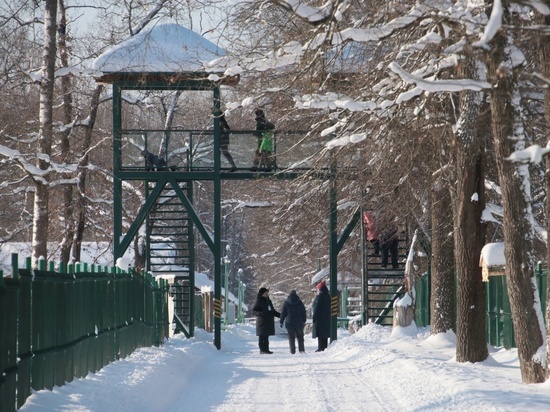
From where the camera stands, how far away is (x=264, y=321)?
89.1 feet

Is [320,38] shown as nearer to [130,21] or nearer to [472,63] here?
[472,63]

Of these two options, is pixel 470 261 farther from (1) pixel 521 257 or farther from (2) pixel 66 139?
(2) pixel 66 139

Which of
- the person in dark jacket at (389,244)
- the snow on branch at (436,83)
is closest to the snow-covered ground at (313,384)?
the snow on branch at (436,83)

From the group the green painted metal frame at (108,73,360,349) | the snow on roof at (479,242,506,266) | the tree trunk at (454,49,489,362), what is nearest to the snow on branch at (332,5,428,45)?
the tree trunk at (454,49,489,362)

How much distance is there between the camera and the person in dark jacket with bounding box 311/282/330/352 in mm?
27547

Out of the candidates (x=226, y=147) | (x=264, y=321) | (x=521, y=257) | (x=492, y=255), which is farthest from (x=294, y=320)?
(x=521, y=257)

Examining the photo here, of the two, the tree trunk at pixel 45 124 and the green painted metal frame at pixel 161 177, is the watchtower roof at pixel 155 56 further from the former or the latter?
the tree trunk at pixel 45 124

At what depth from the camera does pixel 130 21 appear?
92.0 ft

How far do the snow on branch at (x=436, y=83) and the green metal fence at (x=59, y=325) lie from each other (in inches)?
159

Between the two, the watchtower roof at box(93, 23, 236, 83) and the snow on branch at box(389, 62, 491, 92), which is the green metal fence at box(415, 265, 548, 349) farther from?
the watchtower roof at box(93, 23, 236, 83)

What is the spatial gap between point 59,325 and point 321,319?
50.4ft

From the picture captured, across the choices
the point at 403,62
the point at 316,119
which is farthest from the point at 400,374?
the point at 316,119

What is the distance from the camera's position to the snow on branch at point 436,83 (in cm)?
1041

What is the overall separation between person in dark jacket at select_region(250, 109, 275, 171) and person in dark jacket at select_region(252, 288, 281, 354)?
320 centimetres
